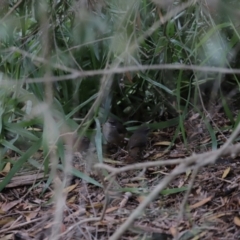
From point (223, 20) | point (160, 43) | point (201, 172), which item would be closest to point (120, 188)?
point (201, 172)

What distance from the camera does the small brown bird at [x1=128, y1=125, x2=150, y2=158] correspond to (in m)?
1.70

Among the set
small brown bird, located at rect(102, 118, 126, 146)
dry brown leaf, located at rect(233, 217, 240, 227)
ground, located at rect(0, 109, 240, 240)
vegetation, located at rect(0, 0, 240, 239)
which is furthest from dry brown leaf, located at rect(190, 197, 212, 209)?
small brown bird, located at rect(102, 118, 126, 146)

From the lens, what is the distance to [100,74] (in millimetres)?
1625

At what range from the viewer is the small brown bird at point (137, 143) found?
5.59 ft

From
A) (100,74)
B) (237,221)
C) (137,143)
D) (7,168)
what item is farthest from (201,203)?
(7,168)

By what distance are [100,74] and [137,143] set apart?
0.27 meters

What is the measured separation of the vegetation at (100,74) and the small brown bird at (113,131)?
4 cm

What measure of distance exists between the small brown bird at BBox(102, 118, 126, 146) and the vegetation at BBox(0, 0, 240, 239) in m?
0.04

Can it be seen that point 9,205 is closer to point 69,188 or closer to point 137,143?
point 69,188

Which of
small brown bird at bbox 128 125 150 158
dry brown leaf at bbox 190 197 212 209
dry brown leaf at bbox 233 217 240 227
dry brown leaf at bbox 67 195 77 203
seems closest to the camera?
dry brown leaf at bbox 233 217 240 227

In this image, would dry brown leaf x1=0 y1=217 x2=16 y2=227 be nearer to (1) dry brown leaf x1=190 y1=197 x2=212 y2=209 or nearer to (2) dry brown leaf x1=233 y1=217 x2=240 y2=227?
(1) dry brown leaf x1=190 y1=197 x2=212 y2=209

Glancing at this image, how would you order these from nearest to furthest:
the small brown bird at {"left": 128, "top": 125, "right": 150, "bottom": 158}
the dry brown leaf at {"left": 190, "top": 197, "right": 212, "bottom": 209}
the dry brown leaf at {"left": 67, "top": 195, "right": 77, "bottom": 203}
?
the dry brown leaf at {"left": 190, "top": 197, "right": 212, "bottom": 209} < the dry brown leaf at {"left": 67, "top": 195, "right": 77, "bottom": 203} < the small brown bird at {"left": 128, "top": 125, "right": 150, "bottom": 158}

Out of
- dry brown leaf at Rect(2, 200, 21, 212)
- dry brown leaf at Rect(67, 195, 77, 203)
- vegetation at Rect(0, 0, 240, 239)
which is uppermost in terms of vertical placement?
vegetation at Rect(0, 0, 240, 239)

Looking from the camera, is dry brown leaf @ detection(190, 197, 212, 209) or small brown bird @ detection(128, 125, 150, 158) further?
small brown bird @ detection(128, 125, 150, 158)
